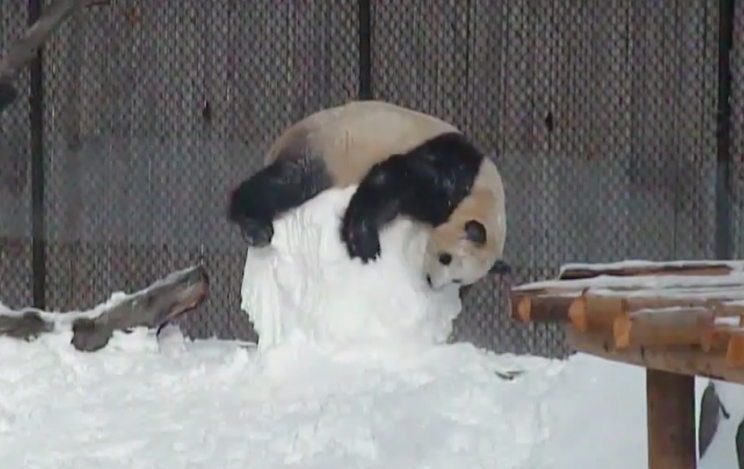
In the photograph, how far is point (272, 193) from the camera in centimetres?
440

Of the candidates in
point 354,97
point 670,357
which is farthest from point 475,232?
point 670,357

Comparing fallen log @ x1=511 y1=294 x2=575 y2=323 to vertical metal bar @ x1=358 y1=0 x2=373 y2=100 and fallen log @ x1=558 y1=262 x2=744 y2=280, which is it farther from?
vertical metal bar @ x1=358 y1=0 x2=373 y2=100

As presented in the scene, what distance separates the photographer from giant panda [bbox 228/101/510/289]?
4324 mm

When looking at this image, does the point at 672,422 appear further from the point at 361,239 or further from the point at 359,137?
the point at 359,137

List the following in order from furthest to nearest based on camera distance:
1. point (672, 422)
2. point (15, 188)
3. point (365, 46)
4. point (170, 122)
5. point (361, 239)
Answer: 1. point (15, 188)
2. point (170, 122)
3. point (365, 46)
4. point (361, 239)
5. point (672, 422)

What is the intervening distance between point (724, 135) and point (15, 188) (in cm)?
330

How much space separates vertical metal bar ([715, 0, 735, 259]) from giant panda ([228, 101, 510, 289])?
1032 mm

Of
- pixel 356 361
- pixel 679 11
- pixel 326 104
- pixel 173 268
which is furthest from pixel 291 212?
pixel 679 11

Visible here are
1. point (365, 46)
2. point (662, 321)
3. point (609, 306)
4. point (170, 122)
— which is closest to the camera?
point (662, 321)

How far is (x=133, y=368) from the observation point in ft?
14.6

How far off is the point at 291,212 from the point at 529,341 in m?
1.38

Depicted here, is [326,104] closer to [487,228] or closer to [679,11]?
[487,228]

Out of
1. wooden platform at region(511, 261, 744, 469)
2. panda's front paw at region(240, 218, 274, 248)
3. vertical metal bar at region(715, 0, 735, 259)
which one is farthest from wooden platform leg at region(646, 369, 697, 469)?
vertical metal bar at region(715, 0, 735, 259)

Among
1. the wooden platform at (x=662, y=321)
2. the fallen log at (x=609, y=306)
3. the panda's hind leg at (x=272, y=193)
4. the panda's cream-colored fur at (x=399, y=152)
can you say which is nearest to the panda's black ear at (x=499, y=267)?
the panda's cream-colored fur at (x=399, y=152)
